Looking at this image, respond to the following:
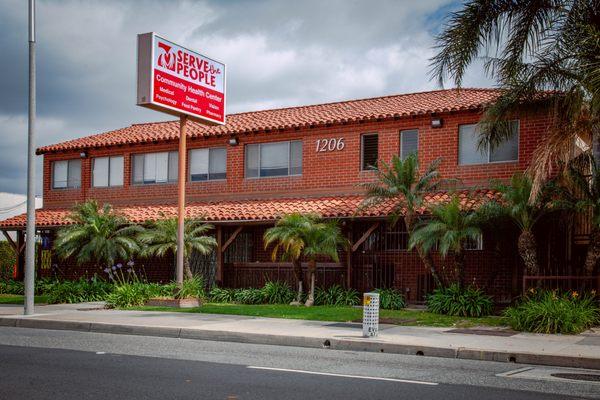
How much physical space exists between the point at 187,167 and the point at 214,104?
5.69m

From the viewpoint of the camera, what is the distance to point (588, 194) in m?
16.2

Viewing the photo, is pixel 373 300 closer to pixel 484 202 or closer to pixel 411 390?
pixel 411 390

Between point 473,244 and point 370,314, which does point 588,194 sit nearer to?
point 473,244

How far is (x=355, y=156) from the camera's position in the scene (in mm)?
24141

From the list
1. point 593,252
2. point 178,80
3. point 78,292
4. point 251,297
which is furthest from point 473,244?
point 78,292

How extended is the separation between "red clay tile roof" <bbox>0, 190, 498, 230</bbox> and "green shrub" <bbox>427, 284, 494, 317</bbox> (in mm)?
2202

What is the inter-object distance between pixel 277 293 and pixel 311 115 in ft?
23.1

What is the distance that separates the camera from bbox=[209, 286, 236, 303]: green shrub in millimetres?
23234

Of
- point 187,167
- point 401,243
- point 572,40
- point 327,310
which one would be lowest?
point 327,310

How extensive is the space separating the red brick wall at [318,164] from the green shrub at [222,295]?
13.1ft

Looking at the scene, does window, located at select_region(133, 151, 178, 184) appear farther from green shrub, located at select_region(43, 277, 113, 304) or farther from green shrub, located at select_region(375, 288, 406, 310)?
green shrub, located at select_region(375, 288, 406, 310)

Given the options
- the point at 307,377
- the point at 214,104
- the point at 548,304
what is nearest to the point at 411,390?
the point at 307,377

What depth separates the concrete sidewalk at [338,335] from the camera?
1207 centimetres

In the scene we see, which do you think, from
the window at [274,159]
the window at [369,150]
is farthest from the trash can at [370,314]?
the window at [274,159]
